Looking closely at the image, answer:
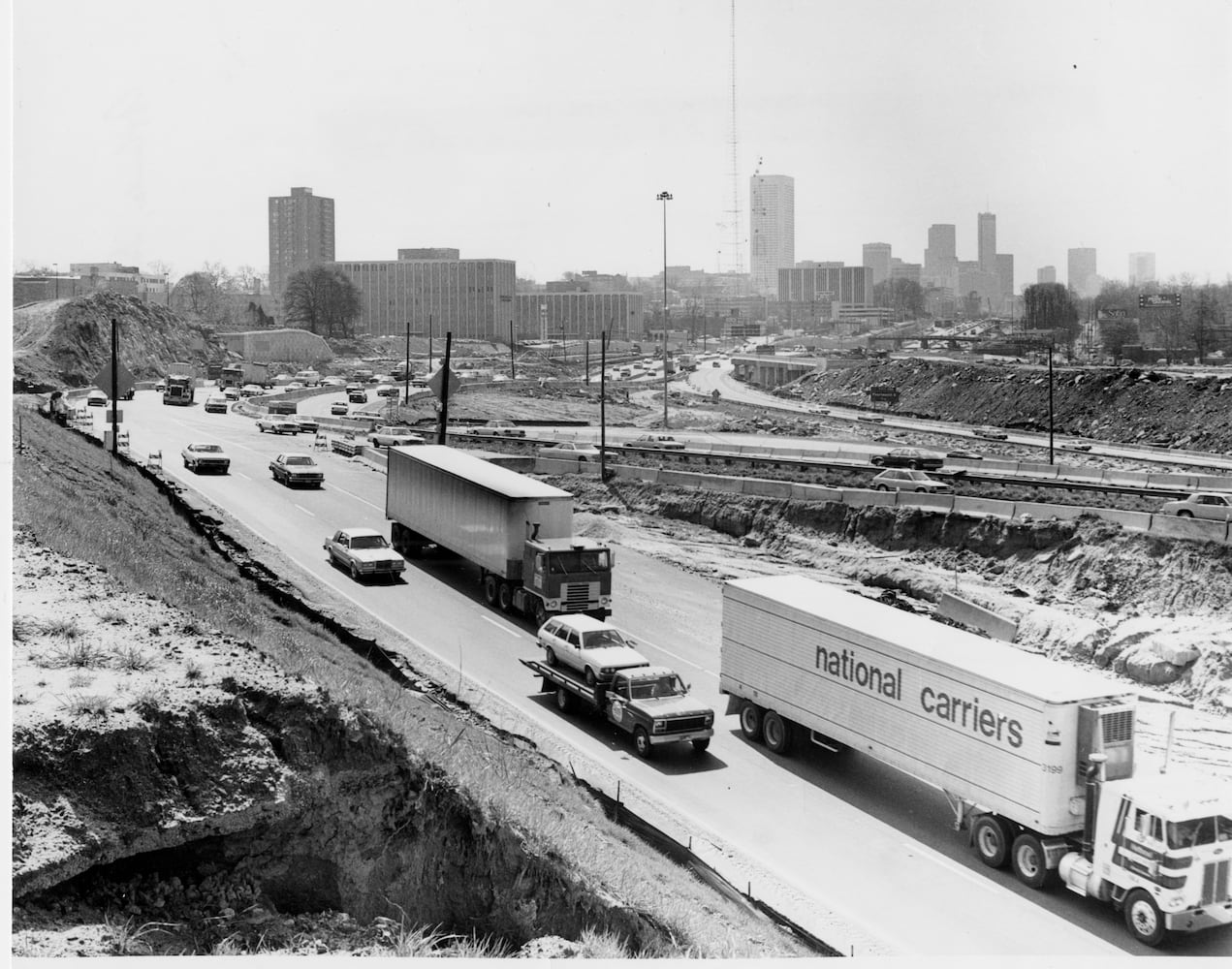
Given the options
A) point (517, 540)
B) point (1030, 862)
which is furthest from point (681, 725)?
point (517, 540)

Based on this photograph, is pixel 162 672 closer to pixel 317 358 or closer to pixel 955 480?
pixel 955 480

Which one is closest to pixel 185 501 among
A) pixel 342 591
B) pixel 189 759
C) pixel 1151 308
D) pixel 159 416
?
pixel 342 591

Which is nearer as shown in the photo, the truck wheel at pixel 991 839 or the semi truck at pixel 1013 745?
the semi truck at pixel 1013 745

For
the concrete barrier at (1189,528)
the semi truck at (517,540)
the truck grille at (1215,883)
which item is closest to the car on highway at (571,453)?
the semi truck at (517,540)

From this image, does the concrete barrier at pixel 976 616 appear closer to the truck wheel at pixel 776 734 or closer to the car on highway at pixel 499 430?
the truck wheel at pixel 776 734

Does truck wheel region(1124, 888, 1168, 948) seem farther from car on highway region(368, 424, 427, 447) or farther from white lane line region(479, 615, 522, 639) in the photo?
car on highway region(368, 424, 427, 447)

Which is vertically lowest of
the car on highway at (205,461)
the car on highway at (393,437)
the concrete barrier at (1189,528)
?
the concrete barrier at (1189,528)

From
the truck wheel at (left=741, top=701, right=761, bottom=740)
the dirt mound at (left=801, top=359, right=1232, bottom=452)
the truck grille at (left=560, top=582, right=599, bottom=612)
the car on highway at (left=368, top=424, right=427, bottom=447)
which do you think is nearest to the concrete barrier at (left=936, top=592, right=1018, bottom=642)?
the truck grille at (left=560, top=582, right=599, bottom=612)

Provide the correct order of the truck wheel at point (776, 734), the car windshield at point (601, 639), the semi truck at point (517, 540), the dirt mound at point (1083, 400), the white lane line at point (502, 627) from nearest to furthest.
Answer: the truck wheel at point (776, 734) < the car windshield at point (601, 639) < the white lane line at point (502, 627) < the semi truck at point (517, 540) < the dirt mound at point (1083, 400)

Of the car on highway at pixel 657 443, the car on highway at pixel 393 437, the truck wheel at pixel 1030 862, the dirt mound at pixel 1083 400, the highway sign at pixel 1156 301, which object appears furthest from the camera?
the highway sign at pixel 1156 301
